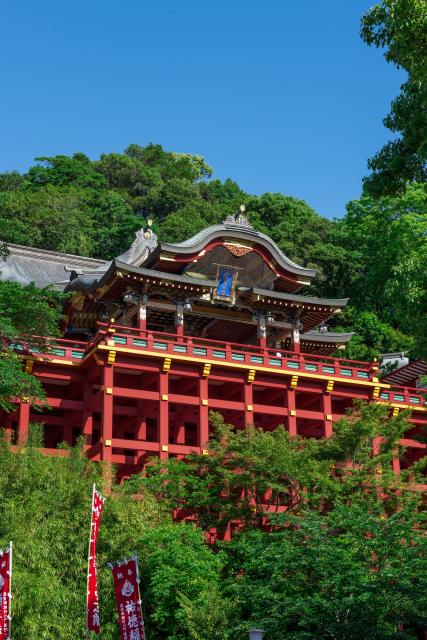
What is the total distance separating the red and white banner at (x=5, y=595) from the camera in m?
17.9

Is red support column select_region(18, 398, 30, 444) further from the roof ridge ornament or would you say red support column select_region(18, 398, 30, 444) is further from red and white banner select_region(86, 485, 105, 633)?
the roof ridge ornament

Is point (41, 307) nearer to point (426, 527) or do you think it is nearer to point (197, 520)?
point (197, 520)

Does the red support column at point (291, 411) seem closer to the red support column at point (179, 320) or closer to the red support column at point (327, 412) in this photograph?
the red support column at point (327, 412)

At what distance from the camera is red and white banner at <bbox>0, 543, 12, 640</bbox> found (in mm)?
17875

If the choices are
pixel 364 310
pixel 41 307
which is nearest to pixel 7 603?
pixel 41 307

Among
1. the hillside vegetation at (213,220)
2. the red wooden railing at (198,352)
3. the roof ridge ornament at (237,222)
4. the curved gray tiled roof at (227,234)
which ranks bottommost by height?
the red wooden railing at (198,352)

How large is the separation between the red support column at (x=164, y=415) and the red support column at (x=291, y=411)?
4431mm

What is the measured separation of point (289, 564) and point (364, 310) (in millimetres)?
33231

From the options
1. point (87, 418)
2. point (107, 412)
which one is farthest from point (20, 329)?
point (87, 418)

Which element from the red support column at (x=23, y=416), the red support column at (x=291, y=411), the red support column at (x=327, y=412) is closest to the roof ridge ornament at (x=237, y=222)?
the red support column at (x=291, y=411)

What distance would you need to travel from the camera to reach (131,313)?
112ft

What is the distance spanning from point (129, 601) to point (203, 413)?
12841mm

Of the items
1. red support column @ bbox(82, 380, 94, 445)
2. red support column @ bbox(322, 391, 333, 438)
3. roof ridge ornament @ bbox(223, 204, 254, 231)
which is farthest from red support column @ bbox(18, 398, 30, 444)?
red support column @ bbox(322, 391, 333, 438)

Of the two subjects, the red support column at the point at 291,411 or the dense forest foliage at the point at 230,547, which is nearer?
the dense forest foliage at the point at 230,547
